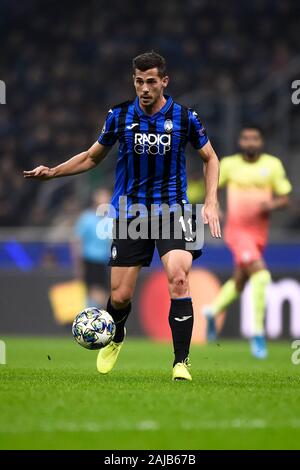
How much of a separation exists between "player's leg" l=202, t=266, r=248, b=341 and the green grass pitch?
2482mm

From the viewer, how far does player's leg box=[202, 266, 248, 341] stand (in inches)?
464

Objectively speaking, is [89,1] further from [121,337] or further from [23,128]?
[121,337]

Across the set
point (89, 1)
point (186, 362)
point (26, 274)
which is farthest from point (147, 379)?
point (89, 1)

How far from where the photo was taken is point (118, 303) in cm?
779

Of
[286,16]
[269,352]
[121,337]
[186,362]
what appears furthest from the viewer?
[286,16]

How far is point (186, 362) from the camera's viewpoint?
7.35 metres

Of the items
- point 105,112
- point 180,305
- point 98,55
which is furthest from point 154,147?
point 98,55

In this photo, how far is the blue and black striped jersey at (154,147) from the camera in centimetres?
746

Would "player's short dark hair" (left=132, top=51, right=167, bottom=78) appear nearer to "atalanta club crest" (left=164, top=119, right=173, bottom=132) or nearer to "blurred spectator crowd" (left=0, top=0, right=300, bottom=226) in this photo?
"atalanta club crest" (left=164, top=119, right=173, bottom=132)

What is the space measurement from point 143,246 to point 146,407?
1889mm

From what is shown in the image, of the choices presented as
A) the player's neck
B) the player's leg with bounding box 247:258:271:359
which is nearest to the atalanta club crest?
the player's neck

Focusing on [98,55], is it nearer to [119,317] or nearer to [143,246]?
[119,317]

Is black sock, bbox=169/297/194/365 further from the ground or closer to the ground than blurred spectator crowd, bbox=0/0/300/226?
closer to the ground

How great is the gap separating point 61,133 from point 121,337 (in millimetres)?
12507
